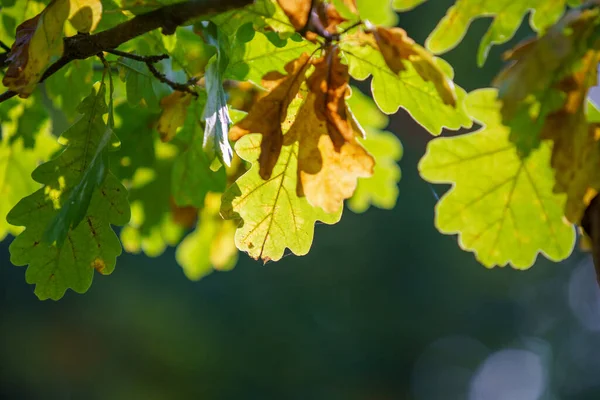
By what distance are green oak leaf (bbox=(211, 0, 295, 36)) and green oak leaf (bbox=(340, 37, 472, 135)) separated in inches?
5.1

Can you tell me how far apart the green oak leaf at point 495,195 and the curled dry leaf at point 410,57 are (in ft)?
0.79

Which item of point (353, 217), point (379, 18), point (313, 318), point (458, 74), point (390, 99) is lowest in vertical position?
point (313, 318)

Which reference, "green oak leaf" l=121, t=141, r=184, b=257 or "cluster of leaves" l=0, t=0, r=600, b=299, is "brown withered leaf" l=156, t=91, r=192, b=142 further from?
"green oak leaf" l=121, t=141, r=184, b=257

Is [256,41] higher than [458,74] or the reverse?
higher

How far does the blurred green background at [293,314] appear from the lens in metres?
7.80

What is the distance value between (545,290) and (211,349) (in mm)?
5779

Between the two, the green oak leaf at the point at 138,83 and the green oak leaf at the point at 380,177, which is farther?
the green oak leaf at the point at 380,177

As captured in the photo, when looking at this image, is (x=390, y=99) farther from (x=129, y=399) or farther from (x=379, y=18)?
(x=129, y=399)

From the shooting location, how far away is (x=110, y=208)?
120 centimetres

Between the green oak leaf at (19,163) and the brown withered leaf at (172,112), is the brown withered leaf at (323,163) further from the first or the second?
the green oak leaf at (19,163)

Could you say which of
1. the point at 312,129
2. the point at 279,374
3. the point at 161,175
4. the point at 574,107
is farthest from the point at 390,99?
the point at 279,374

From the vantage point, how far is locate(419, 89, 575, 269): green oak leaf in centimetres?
126

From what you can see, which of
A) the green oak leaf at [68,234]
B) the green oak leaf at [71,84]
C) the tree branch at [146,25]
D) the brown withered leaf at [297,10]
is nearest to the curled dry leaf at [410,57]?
the brown withered leaf at [297,10]

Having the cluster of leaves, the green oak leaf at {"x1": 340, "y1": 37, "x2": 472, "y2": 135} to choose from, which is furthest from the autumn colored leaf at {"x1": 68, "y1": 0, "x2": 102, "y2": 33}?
the green oak leaf at {"x1": 340, "y1": 37, "x2": 472, "y2": 135}
